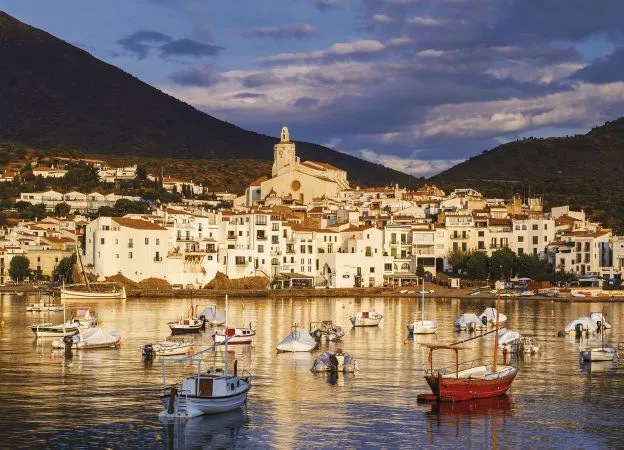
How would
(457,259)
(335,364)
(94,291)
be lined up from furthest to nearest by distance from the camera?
(457,259) → (94,291) → (335,364)

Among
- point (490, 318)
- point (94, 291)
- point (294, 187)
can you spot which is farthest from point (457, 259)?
point (490, 318)

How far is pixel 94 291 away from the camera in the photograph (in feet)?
303

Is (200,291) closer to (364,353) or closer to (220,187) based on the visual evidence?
(364,353)

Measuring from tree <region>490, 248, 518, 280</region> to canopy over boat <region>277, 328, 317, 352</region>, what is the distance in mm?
54579

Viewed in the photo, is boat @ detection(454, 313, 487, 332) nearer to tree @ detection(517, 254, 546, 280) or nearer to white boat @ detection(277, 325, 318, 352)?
white boat @ detection(277, 325, 318, 352)

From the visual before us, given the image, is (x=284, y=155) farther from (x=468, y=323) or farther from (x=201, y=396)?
(x=201, y=396)

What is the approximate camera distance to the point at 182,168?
18512cm

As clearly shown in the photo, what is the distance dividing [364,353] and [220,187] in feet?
399

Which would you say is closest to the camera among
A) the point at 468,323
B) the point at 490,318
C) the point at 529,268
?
the point at 468,323

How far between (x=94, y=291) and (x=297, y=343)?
153ft

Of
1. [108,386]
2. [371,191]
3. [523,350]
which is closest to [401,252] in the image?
[371,191]

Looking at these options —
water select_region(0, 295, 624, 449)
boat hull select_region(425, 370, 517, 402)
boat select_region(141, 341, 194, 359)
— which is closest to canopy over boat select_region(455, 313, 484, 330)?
water select_region(0, 295, 624, 449)

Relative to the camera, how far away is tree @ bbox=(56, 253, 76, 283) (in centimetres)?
10283

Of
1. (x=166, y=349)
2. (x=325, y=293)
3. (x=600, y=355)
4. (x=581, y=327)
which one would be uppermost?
(x=325, y=293)
